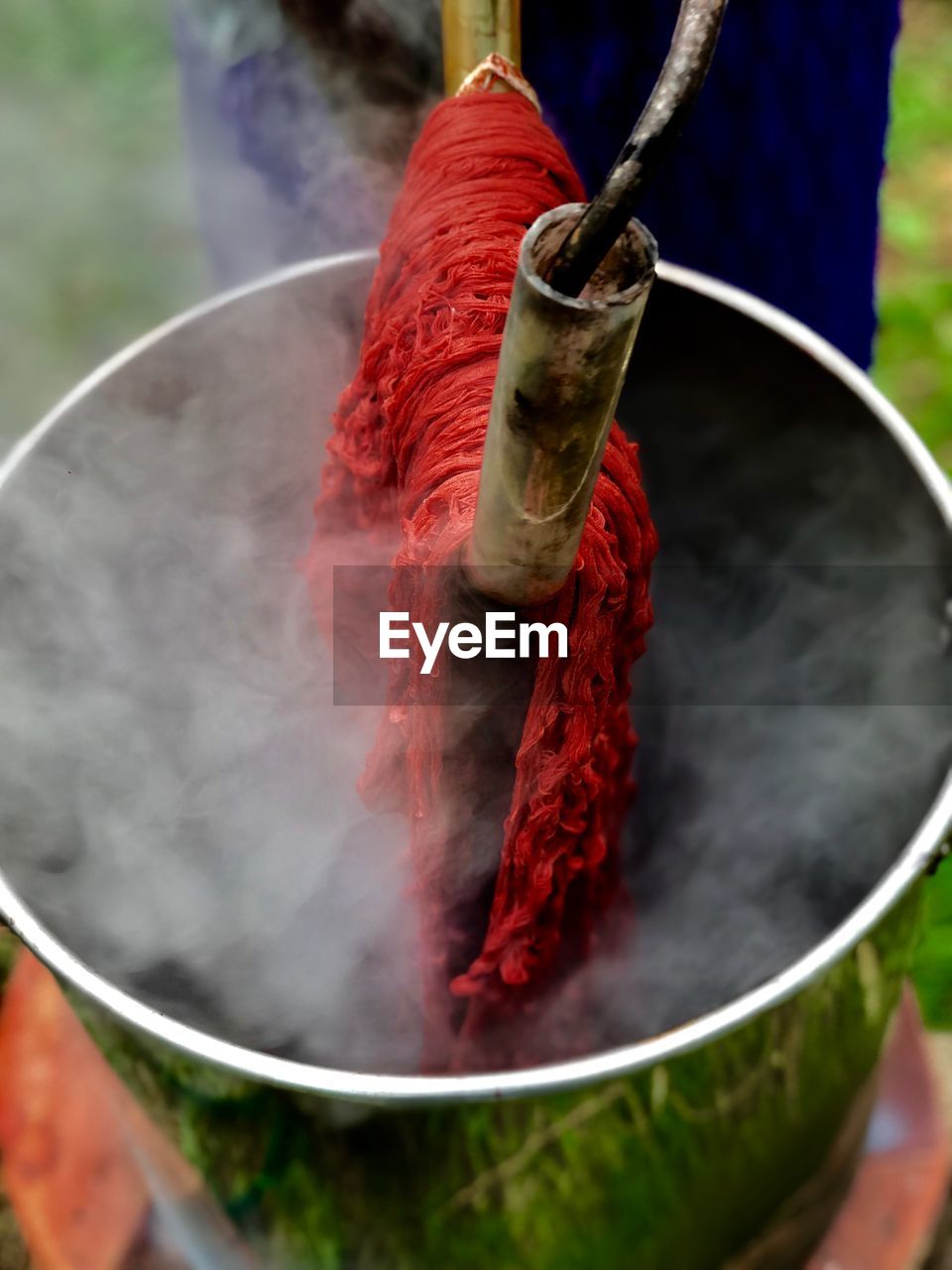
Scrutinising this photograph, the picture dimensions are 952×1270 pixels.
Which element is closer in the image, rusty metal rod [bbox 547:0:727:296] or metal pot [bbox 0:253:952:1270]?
rusty metal rod [bbox 547:0:727:296]

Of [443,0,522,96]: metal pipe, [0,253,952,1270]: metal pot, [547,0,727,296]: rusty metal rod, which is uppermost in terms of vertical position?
[443,0,522,96]: metal pipe

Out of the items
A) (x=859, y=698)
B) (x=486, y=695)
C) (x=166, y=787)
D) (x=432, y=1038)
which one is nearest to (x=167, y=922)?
(x=166, y=787)

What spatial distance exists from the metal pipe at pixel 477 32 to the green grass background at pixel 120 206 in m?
1.26

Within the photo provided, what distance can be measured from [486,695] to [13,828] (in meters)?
0.38

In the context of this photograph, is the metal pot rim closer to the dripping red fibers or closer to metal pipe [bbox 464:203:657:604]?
the dripping red fibers

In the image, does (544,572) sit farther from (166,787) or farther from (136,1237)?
(136,1237)

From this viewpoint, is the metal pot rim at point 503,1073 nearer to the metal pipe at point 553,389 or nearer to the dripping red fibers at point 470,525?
the dripping red fibers at point 470,525

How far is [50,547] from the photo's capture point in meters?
0.97

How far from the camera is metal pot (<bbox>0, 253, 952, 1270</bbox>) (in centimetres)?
72

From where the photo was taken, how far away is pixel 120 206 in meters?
2.36

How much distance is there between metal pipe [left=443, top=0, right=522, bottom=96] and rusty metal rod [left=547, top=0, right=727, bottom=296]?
1.53 ft

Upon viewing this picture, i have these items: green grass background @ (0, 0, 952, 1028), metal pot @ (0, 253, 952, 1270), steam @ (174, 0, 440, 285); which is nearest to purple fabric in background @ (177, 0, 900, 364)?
steam @ (174, 0, 440, 285)

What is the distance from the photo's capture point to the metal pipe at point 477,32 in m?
0.86

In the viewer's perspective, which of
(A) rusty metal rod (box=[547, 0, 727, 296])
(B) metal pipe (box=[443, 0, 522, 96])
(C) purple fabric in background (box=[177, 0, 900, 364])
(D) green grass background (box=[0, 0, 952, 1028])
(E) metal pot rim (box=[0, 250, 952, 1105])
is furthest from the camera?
(D) green grass background (box=[0, 0, 952, 1028])
